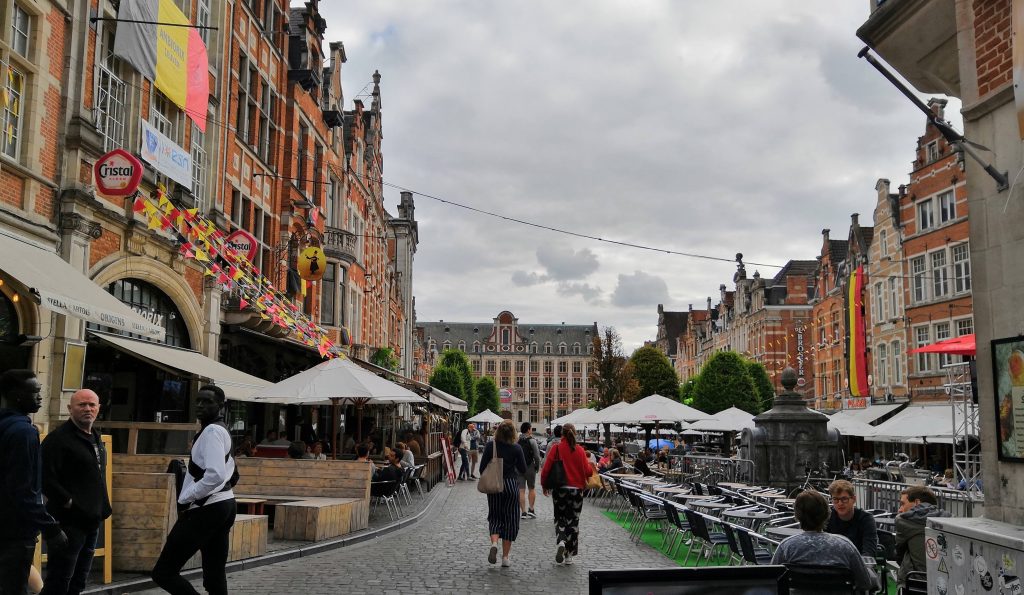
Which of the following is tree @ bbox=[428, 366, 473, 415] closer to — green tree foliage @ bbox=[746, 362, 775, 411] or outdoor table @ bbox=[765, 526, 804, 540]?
green tree foliage @ bbox=[746, 362, 775, 411]

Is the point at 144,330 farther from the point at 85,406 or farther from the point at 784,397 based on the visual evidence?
the point at 784,397

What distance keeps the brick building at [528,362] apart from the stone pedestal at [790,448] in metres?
111

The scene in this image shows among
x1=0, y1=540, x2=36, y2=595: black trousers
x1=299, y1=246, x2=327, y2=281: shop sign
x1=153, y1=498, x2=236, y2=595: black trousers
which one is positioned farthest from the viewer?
x1=299, y1=246, x2=327, y2=281: shop sign

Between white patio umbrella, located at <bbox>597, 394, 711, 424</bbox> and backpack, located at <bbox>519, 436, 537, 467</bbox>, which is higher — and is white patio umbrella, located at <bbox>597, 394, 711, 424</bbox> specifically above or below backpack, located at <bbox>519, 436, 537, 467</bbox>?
above

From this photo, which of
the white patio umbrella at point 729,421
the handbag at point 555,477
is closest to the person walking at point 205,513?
the handbag at point 555,477

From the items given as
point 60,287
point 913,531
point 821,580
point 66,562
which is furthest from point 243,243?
point 821,580

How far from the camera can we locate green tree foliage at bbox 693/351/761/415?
50.8 m

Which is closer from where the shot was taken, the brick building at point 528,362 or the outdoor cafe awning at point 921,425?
the outdoor cafe awning at point 921,425

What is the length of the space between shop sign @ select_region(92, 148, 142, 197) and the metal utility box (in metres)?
11.4

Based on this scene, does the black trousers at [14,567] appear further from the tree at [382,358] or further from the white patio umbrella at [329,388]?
the tree at [382,358]

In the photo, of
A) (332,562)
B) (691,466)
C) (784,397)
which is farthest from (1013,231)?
(691,466)

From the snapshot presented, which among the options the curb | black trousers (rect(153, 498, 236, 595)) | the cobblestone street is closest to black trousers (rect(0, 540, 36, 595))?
black trousers (rect(153, 498, 236, 595))

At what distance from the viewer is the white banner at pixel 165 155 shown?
14844 millimetres

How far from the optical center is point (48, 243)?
12266 mm
